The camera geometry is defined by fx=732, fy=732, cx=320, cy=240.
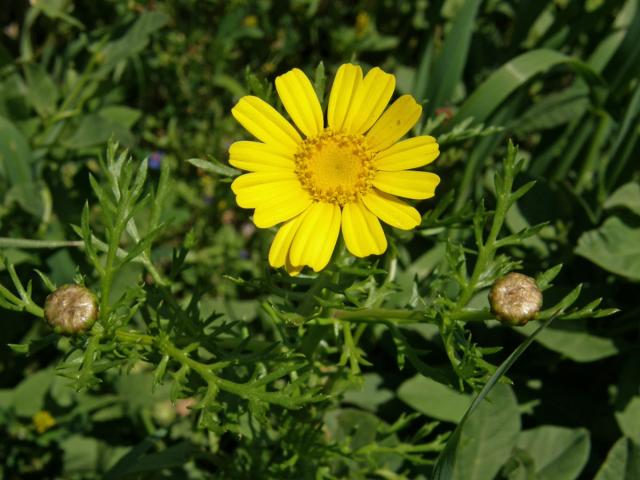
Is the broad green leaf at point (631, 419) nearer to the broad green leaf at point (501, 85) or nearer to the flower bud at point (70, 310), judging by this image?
the broad green leaf at point (501, 85)

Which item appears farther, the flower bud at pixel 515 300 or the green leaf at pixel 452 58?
the green leaf at pixel 452 58

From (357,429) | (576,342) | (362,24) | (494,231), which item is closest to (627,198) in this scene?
(576,342)

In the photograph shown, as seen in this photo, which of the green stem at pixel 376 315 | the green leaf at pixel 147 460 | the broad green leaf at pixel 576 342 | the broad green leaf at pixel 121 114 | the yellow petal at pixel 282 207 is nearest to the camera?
the yellow petal at pixel 282 207

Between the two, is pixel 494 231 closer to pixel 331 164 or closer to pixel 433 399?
pixel 331 164

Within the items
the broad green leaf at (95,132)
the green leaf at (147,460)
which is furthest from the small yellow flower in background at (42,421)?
the broad green leaf at (95,132)

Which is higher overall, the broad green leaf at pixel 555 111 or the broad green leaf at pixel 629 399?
the broad green leaf at pixel 555 111

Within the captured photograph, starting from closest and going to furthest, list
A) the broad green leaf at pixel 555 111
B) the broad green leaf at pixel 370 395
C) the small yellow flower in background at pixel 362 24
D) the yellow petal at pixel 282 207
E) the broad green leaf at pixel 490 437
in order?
1. the yellow petal at pixel 282 207
2. the broad green leaf at pixel 490 437
3. the broad green leaf at pixel 370 395
4. the broad green leaf at pixel 555 111
5. the small yellow flower in background at pixel 362 24

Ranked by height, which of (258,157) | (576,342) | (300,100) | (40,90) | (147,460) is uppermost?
(300,100)
